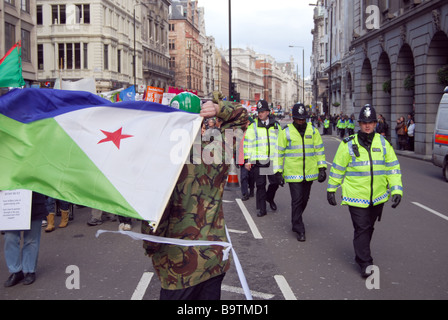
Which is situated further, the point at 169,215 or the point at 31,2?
the point at 31,2

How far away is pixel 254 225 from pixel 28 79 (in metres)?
29.3

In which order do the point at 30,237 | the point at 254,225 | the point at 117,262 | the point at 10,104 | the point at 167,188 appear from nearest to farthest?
the point at 167,188 < the point at 10,104 < the point at 30,237 < the point at 117,262 < the point at 254,225

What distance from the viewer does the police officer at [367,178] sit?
6164mm

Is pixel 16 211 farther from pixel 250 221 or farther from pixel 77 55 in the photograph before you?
pixel 77 55

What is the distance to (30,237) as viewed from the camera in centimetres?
617

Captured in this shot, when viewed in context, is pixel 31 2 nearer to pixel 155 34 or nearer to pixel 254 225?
pixel 254 225

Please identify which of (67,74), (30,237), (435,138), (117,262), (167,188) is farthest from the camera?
(67,74)

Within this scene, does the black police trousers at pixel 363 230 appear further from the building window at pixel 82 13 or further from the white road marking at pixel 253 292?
the building window at pixel 82 13

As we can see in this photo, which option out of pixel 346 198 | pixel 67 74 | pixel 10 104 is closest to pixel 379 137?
pixel 346 198

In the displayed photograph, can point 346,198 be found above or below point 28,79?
below

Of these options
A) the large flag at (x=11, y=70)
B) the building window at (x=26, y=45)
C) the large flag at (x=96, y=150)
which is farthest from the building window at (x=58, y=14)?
the large flag at (x=96, y=150)

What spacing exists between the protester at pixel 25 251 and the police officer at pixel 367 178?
379 centimetres

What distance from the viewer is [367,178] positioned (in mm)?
6180
